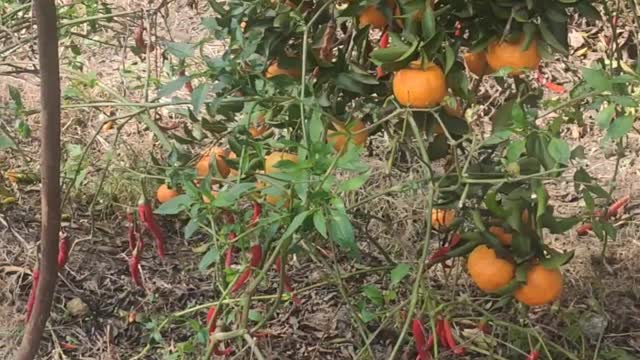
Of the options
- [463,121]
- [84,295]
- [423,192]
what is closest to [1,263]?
[84,295]

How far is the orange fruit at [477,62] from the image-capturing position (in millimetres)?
1775

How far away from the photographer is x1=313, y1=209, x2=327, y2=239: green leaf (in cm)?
140

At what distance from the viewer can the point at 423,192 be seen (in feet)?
8.80

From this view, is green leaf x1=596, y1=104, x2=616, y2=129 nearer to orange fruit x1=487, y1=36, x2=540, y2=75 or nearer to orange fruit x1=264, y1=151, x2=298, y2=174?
orange fruit x1=487, y1=36, x2=540, y2=75

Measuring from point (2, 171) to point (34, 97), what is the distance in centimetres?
45

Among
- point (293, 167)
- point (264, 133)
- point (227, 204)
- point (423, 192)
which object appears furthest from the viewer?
point (423, 192)

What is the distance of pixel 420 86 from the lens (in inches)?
63.4

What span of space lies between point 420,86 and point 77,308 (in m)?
1.24

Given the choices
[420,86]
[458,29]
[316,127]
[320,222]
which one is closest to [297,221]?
[320,222]

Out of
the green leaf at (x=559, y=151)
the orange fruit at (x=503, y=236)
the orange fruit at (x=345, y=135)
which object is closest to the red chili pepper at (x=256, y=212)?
the orange fruit at (x=345, y=135)

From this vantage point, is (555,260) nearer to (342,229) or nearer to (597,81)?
(597,81)

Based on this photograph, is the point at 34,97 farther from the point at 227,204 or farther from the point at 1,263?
the point at 227,204

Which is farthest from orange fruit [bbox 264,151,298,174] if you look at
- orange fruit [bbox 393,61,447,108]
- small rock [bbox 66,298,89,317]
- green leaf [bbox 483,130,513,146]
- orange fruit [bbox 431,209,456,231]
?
small rock [bbox 66,298,89,317]

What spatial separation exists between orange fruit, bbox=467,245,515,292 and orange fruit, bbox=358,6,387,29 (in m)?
0.43
